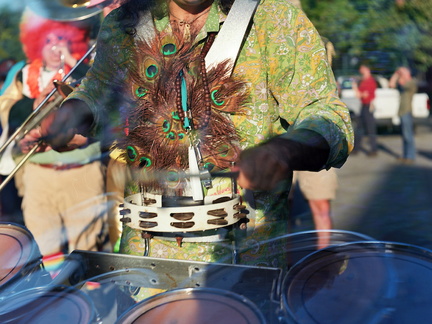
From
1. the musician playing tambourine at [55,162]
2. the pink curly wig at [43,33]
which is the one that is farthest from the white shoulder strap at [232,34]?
the pink curly wig at [43,33]

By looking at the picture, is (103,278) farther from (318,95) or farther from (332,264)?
(318,95)

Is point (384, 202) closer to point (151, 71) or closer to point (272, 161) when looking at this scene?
point (151, 71)

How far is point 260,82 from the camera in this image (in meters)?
1.22

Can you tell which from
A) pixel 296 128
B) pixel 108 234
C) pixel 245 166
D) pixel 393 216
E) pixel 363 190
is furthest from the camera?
pixel 363 190

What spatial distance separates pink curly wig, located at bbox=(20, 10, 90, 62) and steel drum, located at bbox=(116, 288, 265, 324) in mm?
1834

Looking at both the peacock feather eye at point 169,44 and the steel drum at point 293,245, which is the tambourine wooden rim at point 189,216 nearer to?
the steel drum at point 293,245

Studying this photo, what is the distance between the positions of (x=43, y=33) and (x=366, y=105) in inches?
82.2

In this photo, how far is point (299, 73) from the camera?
3.87 feet

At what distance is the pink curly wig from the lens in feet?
8.15

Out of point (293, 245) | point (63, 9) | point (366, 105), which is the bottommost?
point (366, 105)

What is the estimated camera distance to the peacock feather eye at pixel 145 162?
120 centimetres

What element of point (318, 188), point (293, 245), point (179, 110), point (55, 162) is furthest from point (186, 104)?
point (55, 162)

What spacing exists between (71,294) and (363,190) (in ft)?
7.98

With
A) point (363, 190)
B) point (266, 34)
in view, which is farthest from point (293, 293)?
point (363, 190)
